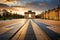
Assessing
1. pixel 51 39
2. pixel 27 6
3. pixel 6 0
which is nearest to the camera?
pixel 51 39

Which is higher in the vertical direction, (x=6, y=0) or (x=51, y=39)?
(x=6, y=0)

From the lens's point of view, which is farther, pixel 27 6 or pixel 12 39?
pixel 27 6

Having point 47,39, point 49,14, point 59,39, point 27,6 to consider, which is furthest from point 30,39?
point 49,14

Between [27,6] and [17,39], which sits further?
[27,6]

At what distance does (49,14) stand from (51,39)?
2126 inches

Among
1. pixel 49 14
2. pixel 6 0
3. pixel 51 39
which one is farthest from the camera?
pixel 49 14

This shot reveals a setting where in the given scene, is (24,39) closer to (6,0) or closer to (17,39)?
(17,39)

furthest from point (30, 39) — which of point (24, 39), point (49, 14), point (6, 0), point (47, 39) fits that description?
point (49, 14)

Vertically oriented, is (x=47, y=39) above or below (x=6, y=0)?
below

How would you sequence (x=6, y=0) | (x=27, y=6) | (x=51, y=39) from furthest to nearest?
1. (x=27, y=6)
2. (x=6, y=0)
3. (x=51, y=39)

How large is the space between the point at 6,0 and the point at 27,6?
698 cm

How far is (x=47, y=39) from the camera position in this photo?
8.81 meters

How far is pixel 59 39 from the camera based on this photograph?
8.84 meters

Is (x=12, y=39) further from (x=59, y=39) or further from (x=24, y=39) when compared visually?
(x=59, y=39)
